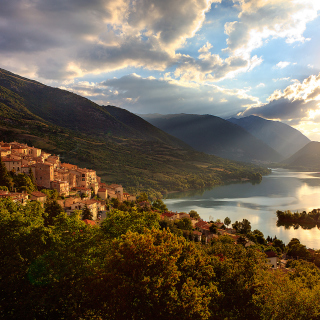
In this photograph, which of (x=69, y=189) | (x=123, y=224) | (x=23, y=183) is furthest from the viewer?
(x=69, y=189)

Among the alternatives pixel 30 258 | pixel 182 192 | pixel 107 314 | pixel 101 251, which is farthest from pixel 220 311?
pixel 182 192

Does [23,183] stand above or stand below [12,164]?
below

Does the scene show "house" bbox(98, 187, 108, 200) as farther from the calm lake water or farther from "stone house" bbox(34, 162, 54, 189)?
the calm lake water

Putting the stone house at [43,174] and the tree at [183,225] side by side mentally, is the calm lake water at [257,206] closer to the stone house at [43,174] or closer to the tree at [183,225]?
the tree at [183,225]

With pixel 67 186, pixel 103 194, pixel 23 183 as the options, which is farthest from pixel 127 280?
pixel 103 194

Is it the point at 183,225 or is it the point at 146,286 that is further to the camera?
the point at 183,225

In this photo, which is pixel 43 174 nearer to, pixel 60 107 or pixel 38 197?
pixel 38 197

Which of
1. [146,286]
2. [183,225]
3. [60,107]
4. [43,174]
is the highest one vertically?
[60,107]

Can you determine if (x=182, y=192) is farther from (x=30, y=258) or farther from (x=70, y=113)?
(x=70, y=113)
